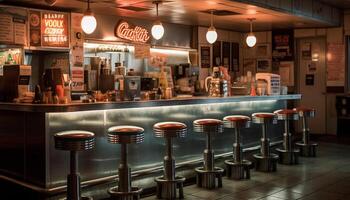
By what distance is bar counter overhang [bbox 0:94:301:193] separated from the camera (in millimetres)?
4805

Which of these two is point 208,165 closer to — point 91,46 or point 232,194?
point 232,194

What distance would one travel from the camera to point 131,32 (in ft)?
29.3

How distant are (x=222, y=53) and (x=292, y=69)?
6.07 feet

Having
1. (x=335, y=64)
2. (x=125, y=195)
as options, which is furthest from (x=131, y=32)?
(x=335, y=64)

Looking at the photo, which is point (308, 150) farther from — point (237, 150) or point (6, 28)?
point (6, 28)

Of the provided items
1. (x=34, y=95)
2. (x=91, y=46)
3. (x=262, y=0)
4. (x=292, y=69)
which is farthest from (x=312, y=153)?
(x=34, y=95)

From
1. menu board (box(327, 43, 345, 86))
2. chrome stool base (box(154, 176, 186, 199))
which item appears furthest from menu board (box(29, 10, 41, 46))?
menu board (box(327, 43, 345, 86))

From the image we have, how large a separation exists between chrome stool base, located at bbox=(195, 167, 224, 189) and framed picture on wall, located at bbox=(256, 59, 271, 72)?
641 centimetres

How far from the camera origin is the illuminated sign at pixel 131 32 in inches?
340

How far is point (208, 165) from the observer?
5.99 m

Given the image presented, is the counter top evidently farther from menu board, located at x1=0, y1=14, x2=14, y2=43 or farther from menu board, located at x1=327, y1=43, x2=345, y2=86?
menu board, located at x1=327, y1=43, x2=345, y2=86

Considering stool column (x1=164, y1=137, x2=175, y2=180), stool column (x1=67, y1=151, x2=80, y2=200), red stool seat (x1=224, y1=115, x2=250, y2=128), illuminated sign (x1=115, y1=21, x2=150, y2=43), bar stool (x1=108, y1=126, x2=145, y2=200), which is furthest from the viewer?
illuminated sign (x1=115, y1=21, x2=150, y2=43)

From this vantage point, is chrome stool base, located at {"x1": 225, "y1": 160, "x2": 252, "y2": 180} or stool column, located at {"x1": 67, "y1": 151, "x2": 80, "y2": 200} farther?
chrome stool base, located at {"x1": 225, "y1": 160, "x2": 252, "y2": 180}

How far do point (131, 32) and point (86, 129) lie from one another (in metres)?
4.15
